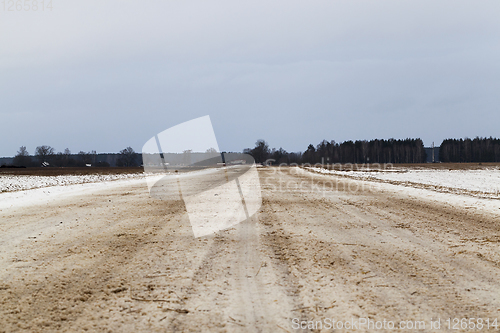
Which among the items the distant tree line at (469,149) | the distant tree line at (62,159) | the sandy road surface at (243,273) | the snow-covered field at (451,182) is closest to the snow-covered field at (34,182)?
the sandy road surface at (243,273)

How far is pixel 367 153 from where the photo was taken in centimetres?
15300

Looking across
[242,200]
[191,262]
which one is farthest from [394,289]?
[242,200]

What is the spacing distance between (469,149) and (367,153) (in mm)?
39899

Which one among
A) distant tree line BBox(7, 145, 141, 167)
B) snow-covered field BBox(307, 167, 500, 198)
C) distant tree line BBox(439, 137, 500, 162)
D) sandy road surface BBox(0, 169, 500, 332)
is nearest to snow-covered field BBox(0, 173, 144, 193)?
sandy road surface BBox(0, 169, 500, 332)

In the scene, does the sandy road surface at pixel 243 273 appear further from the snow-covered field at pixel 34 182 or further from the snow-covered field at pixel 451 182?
the snow-covered field at pixel 34 182

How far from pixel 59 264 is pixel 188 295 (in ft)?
7.68

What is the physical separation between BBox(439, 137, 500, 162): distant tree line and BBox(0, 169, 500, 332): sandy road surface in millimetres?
157013

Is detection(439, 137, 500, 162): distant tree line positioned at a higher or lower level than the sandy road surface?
higher

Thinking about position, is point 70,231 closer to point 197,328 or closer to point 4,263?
point 4,263

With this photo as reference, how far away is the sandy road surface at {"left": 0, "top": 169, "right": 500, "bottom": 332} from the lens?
3.21 meters

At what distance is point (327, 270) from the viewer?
4.47 metres

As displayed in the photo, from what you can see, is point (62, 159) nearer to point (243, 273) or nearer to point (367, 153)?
point (367, 153)

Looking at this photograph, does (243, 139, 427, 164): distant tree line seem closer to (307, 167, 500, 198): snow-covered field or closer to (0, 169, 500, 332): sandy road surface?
(307, 167, 500, 198): snow-covered field

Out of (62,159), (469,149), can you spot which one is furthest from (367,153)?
(62,159)
